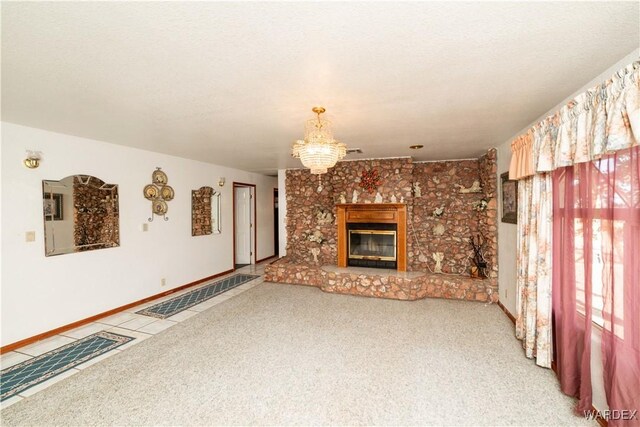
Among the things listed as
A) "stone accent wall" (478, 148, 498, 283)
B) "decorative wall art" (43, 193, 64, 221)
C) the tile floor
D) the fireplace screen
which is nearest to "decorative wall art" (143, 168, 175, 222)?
"decorative wall art" (43, 193, 64, 221)

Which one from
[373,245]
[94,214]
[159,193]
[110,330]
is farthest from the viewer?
[373,245]

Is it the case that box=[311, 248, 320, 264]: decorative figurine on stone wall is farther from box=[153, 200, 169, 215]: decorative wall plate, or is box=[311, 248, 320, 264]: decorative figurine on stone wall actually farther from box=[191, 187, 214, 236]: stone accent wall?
box=[153, 200, 169, 215]: decorative wall plate

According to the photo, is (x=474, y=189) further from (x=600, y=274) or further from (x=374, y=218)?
(x=600, y=274)

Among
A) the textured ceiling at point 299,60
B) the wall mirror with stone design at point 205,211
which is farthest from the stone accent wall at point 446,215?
the wall mirror with stone design at point 205,211

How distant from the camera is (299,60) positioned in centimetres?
160

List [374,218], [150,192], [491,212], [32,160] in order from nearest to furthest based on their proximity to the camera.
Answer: [32,160]
[491,212]
[150,192]
[374,218]

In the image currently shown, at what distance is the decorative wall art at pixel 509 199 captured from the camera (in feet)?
10.7

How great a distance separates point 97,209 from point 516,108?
192 inches

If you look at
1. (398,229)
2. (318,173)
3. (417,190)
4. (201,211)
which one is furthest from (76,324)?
(417,190)

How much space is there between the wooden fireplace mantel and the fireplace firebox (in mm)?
103

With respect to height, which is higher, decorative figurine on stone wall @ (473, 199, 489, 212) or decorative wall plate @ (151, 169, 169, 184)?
decorative wall plate @ (151, 169, 169, 184)

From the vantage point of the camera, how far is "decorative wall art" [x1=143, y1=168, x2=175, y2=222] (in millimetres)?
4273

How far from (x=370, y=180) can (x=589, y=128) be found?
10.8 ft

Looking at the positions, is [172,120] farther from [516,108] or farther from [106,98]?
[516,108]
